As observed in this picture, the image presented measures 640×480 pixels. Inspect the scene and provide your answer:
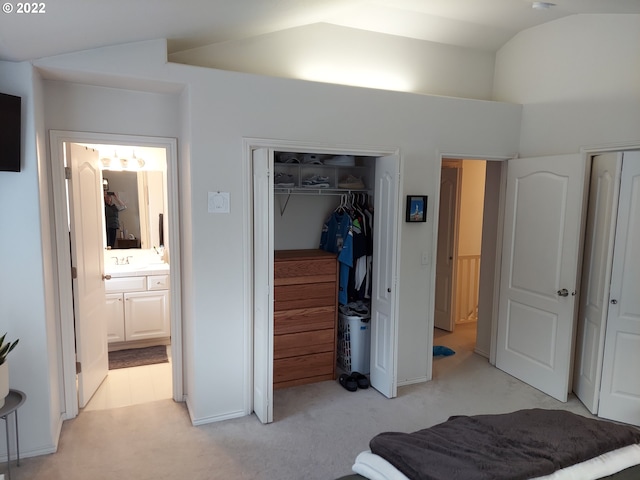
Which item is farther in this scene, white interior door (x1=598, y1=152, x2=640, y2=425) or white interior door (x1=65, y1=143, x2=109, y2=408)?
white interior door (x1=65, y1=143, x2=109, y2=408)

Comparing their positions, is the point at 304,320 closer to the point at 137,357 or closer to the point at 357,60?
the point at 137,357

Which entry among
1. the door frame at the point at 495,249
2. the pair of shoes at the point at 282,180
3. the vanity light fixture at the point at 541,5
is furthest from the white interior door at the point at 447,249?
the pair of shoes at the point at 282,180

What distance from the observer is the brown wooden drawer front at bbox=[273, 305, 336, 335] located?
136 inches

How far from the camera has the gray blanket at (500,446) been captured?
4.84ft

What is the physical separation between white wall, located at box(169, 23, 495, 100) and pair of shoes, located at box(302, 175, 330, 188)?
0.80 m

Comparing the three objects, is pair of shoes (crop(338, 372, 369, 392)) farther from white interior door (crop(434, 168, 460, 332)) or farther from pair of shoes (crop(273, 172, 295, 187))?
white interior door (crop(434, 168, 460, 332))

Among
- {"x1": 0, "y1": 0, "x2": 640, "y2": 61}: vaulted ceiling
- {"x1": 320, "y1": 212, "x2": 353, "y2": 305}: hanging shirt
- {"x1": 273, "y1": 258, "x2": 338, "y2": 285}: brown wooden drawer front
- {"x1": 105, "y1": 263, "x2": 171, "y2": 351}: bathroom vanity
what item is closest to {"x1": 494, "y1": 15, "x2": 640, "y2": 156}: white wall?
{"x1": 0, "y1": 0, "x2": 640, "y2": 61}: vaulted ceiling

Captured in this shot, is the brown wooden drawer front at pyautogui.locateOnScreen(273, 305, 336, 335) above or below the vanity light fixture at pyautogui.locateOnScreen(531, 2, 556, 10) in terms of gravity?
below

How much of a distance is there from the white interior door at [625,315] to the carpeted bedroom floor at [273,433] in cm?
31

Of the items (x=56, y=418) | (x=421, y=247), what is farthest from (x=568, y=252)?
(x=56, y=418)

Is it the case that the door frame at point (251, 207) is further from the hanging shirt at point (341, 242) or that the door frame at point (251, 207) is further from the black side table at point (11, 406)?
the black side table at point (11, 406)

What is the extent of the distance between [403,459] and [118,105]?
111 inches

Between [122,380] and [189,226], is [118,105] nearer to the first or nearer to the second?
[189,226]

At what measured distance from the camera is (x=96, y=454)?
2607mm
